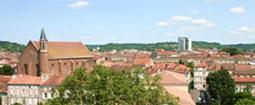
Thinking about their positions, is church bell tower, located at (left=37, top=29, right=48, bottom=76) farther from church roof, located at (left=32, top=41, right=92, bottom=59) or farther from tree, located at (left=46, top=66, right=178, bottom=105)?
tree, located at (left=46, top=66, right=178, bottom=105)

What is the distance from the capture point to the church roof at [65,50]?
270 feet

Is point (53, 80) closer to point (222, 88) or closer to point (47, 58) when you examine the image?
point (47, 58)

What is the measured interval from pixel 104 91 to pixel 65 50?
6150 centimetres

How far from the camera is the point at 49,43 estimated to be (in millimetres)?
82688

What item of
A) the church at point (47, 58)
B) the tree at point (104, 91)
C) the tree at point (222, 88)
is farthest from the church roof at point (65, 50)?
the tree at point (104, 91)

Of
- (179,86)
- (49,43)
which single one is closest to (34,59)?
(49,43)

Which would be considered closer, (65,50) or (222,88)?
(222,88)

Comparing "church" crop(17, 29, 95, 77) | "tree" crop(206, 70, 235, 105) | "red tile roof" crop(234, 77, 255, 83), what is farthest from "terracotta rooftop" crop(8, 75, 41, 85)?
"red tile roof" crop(234, 77, 255, 83)

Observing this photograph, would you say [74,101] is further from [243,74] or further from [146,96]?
[243,74]

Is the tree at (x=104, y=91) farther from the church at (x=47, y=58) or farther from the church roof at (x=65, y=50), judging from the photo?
the church roof at (x=65, y=50)

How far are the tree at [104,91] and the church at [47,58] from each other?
48858 mm

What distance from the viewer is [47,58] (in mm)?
79875

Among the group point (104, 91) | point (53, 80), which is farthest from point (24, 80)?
point (104, 91)

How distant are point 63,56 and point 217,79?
28.0 metres
